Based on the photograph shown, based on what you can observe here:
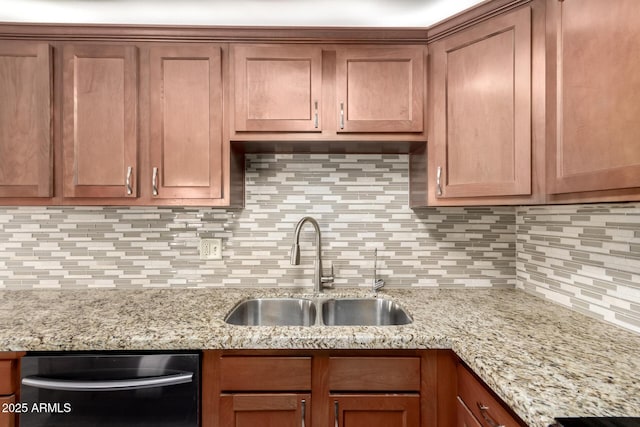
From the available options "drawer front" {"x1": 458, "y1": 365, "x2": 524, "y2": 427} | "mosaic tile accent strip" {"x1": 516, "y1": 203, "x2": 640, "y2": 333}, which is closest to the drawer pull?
"drawer front" {"x1": 458, "y1": 365, "x2": 524, "y2": 427}

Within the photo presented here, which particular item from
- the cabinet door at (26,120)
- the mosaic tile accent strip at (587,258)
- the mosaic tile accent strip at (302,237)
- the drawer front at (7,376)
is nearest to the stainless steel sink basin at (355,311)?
the mosaic tile accent strip at (302,237)

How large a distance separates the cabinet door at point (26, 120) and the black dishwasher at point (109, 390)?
79 centimetres

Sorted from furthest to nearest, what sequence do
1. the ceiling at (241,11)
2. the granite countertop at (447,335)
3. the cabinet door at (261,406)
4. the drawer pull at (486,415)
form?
the ceiling at (241,11), the cabinet door at (261,406), the drawer pull at (486,415), the granite countertop at (447,335)

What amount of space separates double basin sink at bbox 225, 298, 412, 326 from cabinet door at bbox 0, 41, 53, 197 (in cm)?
111

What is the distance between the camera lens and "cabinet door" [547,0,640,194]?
33.9 inches

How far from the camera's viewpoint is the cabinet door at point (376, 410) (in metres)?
1.17

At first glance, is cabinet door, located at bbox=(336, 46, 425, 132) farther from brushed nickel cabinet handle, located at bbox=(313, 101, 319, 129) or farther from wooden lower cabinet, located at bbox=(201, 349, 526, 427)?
wooden lower cabinet, located at bbox=(201, 349, 526, 427)

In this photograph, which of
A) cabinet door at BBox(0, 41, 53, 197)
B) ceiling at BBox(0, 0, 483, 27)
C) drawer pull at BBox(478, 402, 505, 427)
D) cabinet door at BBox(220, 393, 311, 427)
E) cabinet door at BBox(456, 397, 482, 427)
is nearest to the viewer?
drawer pull at BBox(478, 402, 505, 427)

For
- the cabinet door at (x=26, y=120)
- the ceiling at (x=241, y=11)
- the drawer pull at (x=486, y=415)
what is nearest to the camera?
the drawer pull at (x=486, y=415)

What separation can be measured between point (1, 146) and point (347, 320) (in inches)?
70.2

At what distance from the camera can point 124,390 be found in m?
1.14

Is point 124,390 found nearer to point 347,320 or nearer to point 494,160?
point 347,320

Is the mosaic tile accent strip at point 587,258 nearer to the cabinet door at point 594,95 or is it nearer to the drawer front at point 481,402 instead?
the cabinet door at point 594,95

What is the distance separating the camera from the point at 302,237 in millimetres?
1841
